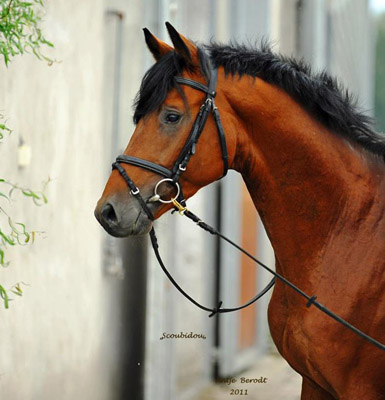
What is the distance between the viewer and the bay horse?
3.29 m

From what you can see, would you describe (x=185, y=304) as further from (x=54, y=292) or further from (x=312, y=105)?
(x=312, y=105)

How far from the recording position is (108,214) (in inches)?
128

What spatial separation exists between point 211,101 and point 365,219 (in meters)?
0.87

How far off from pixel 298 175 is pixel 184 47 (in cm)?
76

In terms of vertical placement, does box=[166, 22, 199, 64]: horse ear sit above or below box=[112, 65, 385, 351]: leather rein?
above

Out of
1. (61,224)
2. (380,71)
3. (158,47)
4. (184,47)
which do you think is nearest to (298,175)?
(184,47)

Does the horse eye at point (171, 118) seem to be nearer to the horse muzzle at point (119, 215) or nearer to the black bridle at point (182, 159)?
the black bridle at point (182, 159)

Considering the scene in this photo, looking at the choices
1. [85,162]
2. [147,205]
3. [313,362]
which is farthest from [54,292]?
[313,362]

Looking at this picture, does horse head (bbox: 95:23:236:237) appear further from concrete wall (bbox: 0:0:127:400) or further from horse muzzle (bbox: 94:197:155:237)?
concrete wall (bbox: 0:0:127:400)

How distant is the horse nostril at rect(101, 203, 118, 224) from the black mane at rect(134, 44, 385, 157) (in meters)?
0.46

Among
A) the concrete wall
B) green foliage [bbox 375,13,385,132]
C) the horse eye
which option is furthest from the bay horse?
green foliage [bbox 375,13,385,132]

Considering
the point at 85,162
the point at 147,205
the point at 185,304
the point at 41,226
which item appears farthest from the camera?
the point at 185,304

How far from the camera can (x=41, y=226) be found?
4.62 metres

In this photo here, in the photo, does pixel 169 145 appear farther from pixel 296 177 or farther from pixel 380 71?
pixel 380 71
